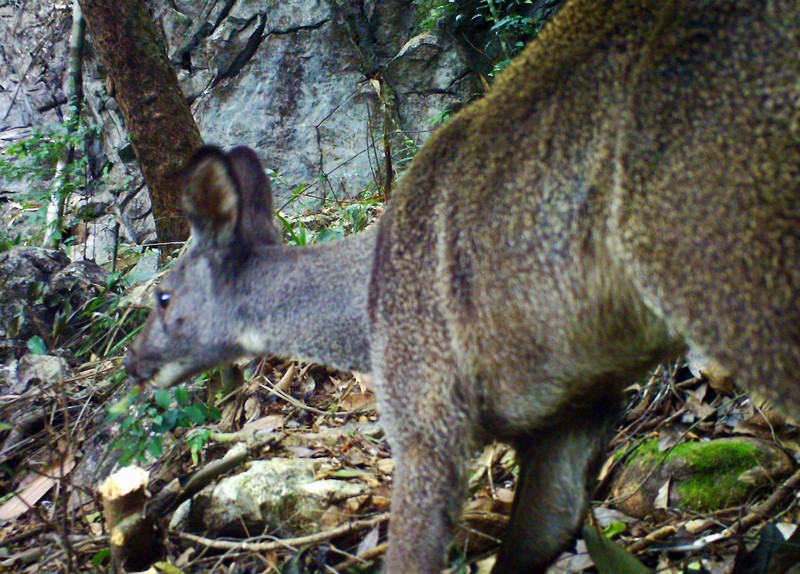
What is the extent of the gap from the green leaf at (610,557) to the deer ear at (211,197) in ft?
6.76

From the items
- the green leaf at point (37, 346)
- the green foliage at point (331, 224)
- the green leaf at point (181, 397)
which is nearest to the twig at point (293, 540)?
the green leaf at point (181, 397)

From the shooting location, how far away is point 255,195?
3719 millimetres

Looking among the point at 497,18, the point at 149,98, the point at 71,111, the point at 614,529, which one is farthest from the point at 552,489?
the point at 497,18

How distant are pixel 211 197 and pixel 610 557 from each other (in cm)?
229

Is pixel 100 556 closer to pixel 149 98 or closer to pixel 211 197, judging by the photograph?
pixel 211 197

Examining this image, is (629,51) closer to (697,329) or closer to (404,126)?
(697,329)

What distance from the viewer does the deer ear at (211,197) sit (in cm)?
322

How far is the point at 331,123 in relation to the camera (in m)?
10.9

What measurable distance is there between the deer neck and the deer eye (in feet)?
1.40

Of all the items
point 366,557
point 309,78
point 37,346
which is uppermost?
point 309,78

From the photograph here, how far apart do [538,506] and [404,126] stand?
27.4 ft

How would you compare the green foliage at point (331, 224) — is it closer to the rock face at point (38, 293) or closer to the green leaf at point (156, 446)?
the rock face at point (38, 293)

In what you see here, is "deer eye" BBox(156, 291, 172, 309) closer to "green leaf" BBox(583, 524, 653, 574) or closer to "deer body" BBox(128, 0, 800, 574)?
"deer body" BBox(128, 0, 800, 574)

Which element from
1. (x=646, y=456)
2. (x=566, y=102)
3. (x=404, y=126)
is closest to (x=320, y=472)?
(x=646, y=456)
